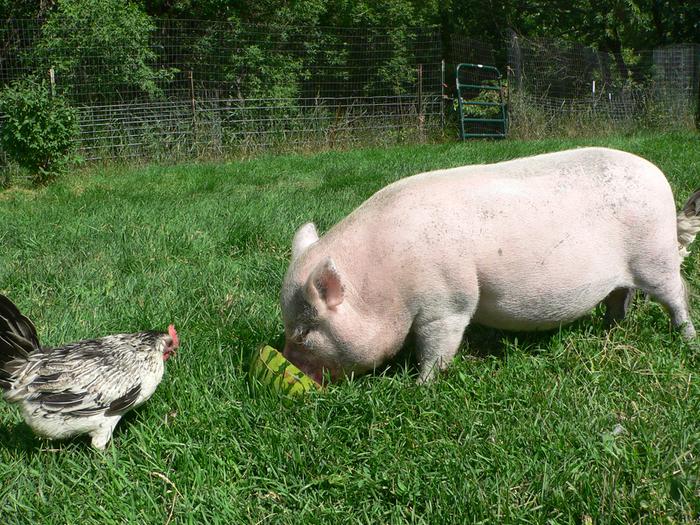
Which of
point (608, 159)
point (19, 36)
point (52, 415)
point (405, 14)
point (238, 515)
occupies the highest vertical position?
point (405, 14)

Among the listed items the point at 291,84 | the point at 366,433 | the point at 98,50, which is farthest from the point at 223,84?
the point at 366,433

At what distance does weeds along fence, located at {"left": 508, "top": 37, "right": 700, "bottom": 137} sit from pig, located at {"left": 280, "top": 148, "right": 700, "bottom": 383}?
1263 centimetres

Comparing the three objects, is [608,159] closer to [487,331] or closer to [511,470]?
[487,331]

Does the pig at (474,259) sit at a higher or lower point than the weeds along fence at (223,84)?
lower

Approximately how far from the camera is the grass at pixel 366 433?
230 centimetres

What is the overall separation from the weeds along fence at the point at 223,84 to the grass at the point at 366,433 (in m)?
8.11

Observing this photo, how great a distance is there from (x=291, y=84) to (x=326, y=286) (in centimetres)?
1332

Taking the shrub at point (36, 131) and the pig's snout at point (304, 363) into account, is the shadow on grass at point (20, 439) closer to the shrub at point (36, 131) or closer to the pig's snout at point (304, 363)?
the pig's snout at point (304, 363)

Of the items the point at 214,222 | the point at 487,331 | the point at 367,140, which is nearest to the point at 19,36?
the point at 367,140

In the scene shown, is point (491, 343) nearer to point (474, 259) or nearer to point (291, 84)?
point (474, 259)

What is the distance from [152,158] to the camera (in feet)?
38.5

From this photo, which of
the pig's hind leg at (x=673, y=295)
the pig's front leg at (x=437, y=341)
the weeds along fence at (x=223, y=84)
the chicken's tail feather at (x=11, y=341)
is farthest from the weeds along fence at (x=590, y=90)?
the chicken's tail feather at (x=11, y=341)

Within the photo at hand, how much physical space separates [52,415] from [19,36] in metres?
11.8

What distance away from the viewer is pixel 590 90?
17312 millimetres
